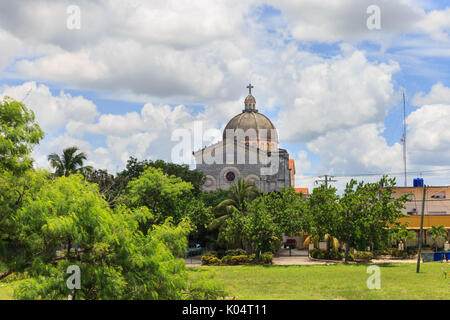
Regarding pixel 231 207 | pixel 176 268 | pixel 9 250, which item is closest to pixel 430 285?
pixel 176 268

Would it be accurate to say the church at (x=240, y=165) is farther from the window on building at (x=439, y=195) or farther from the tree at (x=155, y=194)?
the tree at (x=155, y=194)

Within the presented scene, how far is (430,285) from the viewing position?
23.8 meters

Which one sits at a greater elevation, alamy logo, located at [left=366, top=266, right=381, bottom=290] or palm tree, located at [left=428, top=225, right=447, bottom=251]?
palm tree, located at [left=428, top=225, right=447, bottom=251]

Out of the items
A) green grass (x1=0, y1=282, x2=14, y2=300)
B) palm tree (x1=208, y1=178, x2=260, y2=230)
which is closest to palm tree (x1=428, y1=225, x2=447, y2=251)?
palm tree (x1=208, y1=178, x2=260, y2=230)

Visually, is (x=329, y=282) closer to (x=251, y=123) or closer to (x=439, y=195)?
(x=439, y=195)

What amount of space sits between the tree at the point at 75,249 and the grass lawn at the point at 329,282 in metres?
3.68

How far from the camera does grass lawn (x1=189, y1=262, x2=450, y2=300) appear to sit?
20859mm

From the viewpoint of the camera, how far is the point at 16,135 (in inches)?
531

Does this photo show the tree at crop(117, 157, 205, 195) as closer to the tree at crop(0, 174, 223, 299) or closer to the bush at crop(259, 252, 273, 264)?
the bush at crop(259, 252, 273, 264)

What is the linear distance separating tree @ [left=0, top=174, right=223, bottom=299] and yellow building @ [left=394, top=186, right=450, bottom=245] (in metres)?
38.6

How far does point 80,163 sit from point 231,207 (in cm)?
1376

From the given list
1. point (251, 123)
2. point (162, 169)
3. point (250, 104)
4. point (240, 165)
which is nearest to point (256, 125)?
point (251, 123)

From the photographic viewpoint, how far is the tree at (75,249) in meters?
12.6

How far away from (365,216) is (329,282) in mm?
11655
